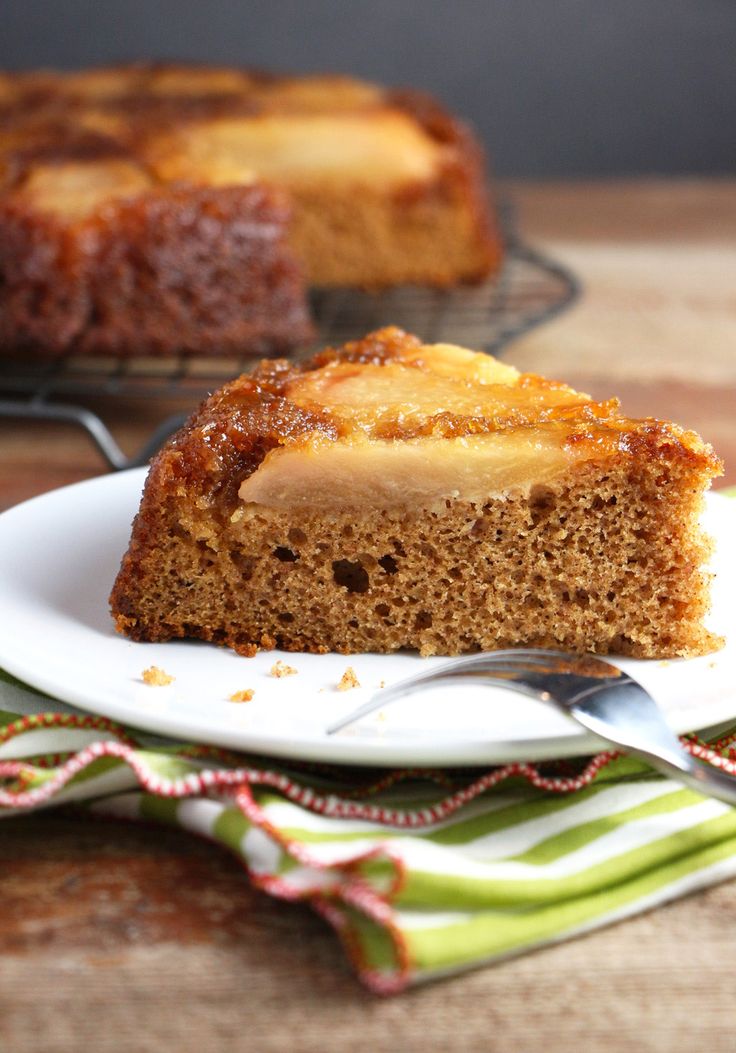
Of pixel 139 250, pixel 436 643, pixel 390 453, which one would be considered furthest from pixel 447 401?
pixel 139 250

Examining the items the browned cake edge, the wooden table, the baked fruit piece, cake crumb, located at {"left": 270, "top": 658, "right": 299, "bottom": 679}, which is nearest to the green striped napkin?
the wooden table

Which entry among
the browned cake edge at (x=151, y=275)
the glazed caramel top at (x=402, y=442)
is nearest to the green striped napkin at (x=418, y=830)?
the glazed caramel top at (x=402, y=442)

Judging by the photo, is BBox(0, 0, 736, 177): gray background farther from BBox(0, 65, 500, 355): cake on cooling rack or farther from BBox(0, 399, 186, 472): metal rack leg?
BBox(0, 399, 186, 472): metal rack leg

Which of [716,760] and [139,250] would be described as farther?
[139,250]

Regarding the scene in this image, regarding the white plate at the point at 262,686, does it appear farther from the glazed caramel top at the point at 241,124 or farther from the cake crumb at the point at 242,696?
the glazed caramel top at the point at 241,124

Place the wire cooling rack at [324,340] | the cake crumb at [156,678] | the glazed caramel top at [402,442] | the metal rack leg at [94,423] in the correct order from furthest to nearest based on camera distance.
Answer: the wire cooling rack at [324,340] < the metal rack leg at [94,423] < the glazed caramel top at [402,442] < the cake crumb at [156,678]

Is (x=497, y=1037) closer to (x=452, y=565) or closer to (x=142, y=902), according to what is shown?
(x=142, y=902)
